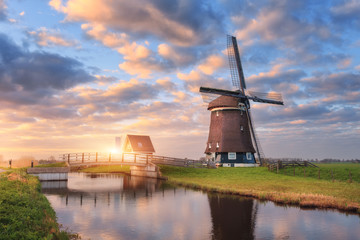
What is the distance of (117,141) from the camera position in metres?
92.4

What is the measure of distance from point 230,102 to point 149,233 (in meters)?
34.9

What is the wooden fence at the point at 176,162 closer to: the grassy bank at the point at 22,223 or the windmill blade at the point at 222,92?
the windmill blade at the point at 222,92

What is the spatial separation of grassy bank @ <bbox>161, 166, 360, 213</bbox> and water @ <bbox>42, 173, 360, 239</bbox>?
61.2 inches

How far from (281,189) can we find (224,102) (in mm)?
23027

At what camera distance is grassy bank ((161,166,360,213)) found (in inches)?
789

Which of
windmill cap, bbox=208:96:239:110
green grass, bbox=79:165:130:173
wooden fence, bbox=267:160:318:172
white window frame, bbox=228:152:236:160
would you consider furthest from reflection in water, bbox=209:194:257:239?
green grass, bbox=79:165:130:173

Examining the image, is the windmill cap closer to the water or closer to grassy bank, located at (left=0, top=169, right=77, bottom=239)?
the water

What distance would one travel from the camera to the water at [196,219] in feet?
43.8

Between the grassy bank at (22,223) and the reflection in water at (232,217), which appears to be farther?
the reflection in water at (232,217)

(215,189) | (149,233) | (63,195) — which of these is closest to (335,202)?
(215,189)

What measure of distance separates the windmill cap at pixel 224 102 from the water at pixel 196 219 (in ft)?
79.9

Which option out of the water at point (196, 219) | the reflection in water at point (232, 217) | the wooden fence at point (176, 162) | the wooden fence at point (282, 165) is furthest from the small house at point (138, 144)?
the reflection in water at point (232, 217)

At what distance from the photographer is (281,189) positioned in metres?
25.3

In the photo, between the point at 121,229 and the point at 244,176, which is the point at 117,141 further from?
the point at 121,229
